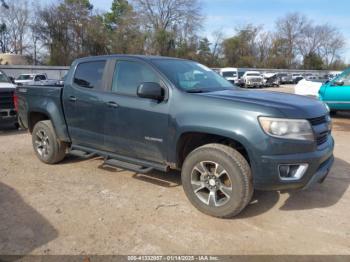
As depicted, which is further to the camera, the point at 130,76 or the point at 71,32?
the point at 71,32

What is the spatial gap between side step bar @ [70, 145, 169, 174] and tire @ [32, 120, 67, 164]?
1.77 feet

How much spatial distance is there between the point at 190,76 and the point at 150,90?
848 mm

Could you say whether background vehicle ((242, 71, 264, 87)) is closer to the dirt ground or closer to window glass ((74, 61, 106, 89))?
the dirt ground

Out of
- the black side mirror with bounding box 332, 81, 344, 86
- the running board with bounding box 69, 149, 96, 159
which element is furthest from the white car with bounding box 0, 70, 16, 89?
the black side mirror with bounding box 332, 81, 344, 86

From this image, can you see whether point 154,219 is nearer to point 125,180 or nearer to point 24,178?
point 125,180

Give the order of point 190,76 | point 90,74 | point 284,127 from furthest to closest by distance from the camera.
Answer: point 90,74 < point 190,76 < point 284,127

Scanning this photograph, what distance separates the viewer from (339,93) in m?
10.8

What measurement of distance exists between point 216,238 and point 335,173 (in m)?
2.97

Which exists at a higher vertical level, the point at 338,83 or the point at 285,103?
the point at 338,83

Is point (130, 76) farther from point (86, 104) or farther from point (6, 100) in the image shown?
point (6, 100)

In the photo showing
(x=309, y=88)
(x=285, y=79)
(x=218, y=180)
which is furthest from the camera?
(x=285, y=79)

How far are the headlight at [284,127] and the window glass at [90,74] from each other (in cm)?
254

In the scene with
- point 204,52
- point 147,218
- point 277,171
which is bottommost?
point 147,218

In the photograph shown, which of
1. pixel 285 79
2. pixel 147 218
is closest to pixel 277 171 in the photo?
pixel 147 218
